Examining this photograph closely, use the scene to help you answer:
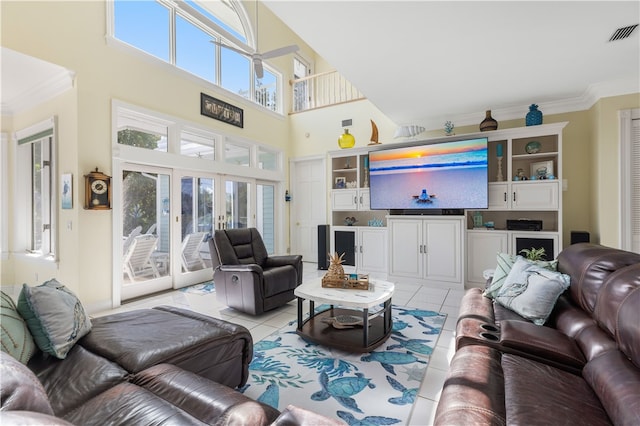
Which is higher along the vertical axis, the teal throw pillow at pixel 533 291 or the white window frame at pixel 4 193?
the white window frame at pixel 4 193

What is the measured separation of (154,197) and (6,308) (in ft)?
10.3

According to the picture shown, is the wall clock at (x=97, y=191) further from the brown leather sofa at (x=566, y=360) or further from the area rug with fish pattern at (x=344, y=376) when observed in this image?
the brown leather sofa at (x=566, y=360)

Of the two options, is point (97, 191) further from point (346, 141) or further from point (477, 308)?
point (477, 308)

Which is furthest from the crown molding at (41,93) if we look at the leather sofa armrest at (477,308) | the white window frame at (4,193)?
the leather sofa armrest at (477,308)

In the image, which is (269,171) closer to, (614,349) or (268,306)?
(268,306)

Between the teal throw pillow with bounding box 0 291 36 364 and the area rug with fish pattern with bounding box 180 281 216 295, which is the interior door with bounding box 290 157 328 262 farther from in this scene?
the teal throw pillow with bounding box 0 291 36 364

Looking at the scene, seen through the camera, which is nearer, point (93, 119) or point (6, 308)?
point (6, 308)

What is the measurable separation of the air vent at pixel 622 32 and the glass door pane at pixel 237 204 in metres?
5.36

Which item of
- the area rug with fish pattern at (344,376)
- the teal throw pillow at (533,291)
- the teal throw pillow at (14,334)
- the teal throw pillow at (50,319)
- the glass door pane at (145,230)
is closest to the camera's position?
the teal throw pillow at (14,334)

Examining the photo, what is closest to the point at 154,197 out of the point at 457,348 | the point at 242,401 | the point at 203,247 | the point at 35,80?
the point at 203,247

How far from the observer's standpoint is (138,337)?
178 cm

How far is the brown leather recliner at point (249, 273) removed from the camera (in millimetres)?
3348

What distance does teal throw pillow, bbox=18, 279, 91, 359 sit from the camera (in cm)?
155

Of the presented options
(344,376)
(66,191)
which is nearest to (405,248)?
(344,376)
